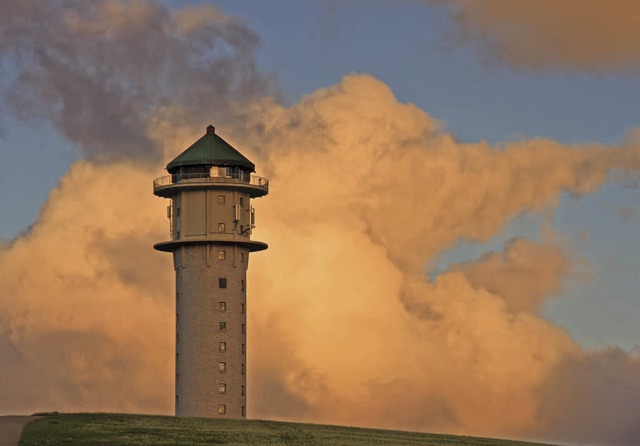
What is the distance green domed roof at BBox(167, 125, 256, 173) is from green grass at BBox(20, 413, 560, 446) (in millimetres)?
28000

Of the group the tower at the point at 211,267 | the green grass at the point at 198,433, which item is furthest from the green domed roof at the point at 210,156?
the green grass at the point at 198,433

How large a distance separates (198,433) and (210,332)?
31.8m

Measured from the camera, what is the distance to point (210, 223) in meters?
141

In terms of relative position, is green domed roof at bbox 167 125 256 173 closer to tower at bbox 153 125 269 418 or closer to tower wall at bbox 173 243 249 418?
tower at bbox 153 125 269 418

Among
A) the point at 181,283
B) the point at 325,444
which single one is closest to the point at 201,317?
the point at 181,283

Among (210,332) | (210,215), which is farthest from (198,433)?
(210,215)

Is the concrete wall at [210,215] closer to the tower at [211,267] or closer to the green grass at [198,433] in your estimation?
the tower at [211,267]

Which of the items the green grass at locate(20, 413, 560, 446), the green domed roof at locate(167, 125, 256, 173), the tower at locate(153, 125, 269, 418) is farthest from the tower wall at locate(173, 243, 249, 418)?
the green grass at locate(20, 413, 560, 446)

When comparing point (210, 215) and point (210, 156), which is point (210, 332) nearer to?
point (210, 215)

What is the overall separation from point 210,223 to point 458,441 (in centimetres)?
3294

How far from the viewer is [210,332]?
455 feet

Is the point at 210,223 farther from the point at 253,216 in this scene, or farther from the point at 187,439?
the point at 187,439

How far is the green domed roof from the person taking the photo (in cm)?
14238

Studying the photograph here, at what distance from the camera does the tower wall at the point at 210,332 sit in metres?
138
